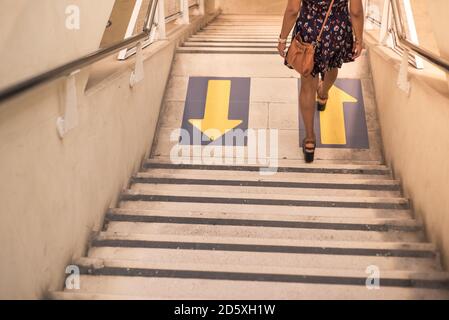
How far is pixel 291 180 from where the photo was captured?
3.30 meters

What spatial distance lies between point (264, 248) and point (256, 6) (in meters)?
8.42

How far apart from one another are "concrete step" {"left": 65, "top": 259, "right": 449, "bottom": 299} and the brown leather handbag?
1.40 meters

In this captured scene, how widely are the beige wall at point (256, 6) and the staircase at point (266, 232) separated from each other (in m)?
6.34

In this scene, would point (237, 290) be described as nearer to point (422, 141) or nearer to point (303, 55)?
point (422, 141)

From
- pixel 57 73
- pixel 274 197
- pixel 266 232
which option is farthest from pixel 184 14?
pixel 57 73

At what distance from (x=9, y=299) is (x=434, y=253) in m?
1.94

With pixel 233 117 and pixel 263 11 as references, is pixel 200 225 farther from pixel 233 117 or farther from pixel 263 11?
pixel 263 11

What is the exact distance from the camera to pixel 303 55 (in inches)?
120

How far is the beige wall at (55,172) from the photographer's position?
65.3 inches

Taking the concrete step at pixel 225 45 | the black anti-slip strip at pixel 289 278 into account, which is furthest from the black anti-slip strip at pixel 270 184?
the concrete step at pixel 225 45

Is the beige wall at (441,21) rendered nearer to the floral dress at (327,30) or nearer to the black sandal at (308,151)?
the floral dress at (327,30)

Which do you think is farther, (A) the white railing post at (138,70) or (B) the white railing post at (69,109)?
(A) the white railing post at (138,70)

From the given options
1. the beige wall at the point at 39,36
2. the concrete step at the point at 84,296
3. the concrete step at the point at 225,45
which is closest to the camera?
the beige wall at the point at 39,36

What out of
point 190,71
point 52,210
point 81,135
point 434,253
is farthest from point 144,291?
point 190,71
